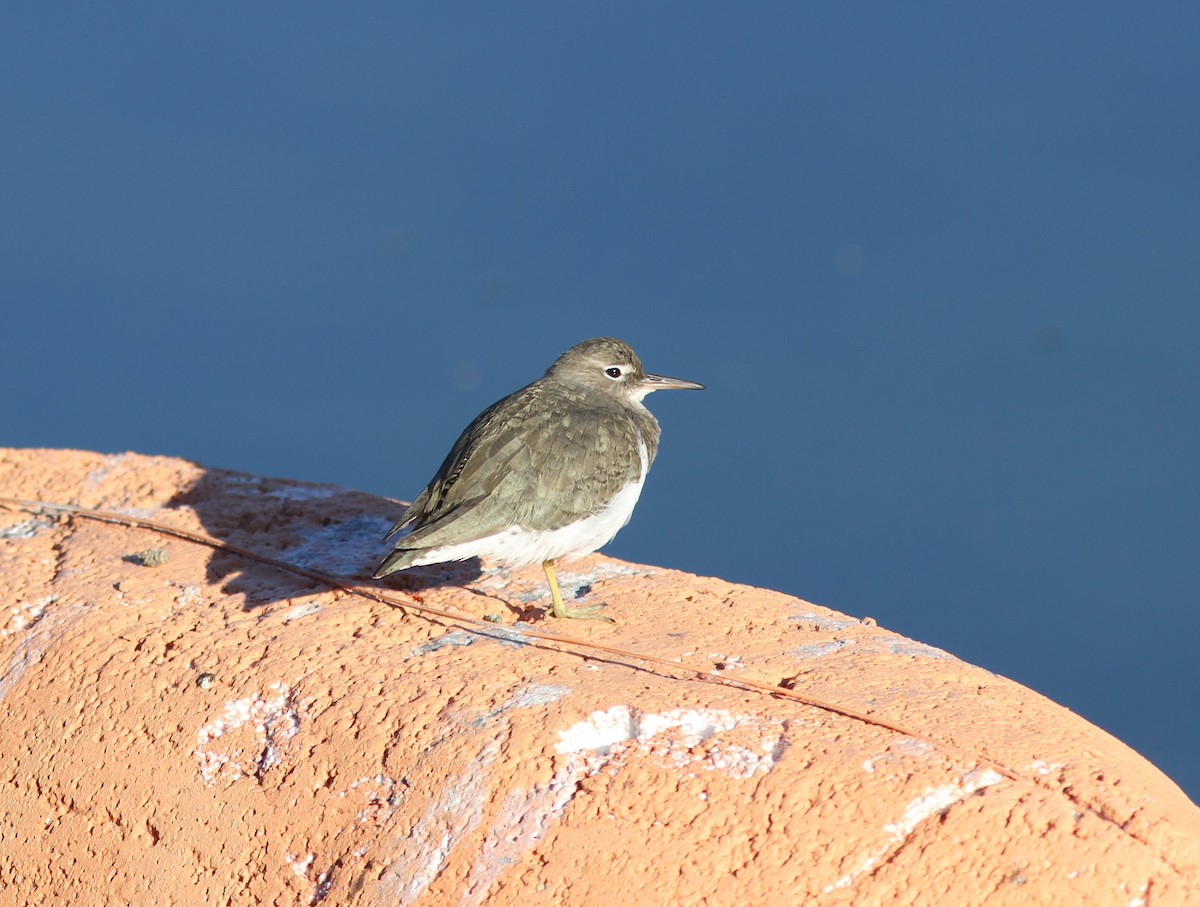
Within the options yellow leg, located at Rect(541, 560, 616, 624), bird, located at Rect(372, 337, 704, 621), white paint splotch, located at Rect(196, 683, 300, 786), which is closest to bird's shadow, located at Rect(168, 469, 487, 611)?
bird, located at Rect(372, 337, 704, 621)

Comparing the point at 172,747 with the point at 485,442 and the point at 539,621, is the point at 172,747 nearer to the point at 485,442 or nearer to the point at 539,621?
the point at 539,621

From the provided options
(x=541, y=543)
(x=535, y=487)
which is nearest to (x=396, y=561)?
(x=541, y=543)

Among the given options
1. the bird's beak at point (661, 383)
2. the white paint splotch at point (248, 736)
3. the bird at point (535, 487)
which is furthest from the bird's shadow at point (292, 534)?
the bird's beak at point (661, 383)

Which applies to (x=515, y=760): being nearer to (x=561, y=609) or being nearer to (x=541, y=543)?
(x=561, y=609)

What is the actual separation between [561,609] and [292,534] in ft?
5.55

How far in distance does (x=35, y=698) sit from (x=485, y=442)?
2.34 metres

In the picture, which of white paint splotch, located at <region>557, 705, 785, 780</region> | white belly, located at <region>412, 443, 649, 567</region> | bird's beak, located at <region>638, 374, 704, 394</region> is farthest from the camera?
bird's beak, located at <region>638, 374, 704, 394</region>

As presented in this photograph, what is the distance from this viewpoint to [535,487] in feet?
20.6

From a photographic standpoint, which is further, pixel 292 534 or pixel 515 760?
pixel 292 534

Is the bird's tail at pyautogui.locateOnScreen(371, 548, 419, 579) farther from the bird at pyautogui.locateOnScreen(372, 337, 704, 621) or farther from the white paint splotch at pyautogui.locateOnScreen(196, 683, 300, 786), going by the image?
the white paint splotch at pyautogui.locateOnScreen(196, 683, 300, 786)

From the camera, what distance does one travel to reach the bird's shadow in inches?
237

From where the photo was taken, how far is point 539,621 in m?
5.77

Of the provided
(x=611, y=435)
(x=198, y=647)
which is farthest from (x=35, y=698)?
(x=611, y=435)

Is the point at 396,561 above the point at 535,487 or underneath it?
underneath
